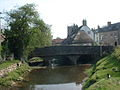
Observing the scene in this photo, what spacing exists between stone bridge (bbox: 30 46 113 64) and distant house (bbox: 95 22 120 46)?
24081 mm

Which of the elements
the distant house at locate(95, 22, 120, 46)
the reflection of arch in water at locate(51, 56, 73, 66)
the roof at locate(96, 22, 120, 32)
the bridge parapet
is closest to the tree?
the bridge parapet

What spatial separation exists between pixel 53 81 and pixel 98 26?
75.3 meters

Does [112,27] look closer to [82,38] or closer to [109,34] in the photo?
[109,34]

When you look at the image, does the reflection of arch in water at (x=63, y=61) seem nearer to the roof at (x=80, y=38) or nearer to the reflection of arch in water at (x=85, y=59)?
the reflection of arch in water at (x=85, y=59)

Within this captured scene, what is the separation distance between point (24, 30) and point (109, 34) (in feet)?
161

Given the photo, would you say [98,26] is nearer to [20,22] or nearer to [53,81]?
[20,22]

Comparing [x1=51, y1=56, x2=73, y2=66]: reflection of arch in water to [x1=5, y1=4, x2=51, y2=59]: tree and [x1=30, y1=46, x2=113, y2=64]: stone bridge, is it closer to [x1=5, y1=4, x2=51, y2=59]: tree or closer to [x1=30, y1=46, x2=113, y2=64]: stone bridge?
[x1=30, y1=46, x2=113, y2=64]: stone bridge

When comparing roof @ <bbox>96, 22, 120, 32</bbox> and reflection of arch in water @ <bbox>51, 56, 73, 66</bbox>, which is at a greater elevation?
roof @ <bbox>96, 22, 120, 32</bbox>

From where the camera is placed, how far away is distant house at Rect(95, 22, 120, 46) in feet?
318

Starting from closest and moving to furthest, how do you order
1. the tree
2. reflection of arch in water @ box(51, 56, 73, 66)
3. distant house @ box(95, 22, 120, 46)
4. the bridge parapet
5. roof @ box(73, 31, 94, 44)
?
the tree
the bridge parapet
reflection of arch in water @ box(51, 56, 73, 66)
roof @ box(73, 31, 94, 44)
distant house @ box(95, 22, 120, 46)

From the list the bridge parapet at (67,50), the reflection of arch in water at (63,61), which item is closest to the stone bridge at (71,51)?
the bridge parapet at (67,50)

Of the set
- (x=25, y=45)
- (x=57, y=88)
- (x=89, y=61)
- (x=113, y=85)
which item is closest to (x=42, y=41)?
(x=25, y=45)

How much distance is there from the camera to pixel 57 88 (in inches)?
1348

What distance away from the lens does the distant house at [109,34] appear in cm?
9690
